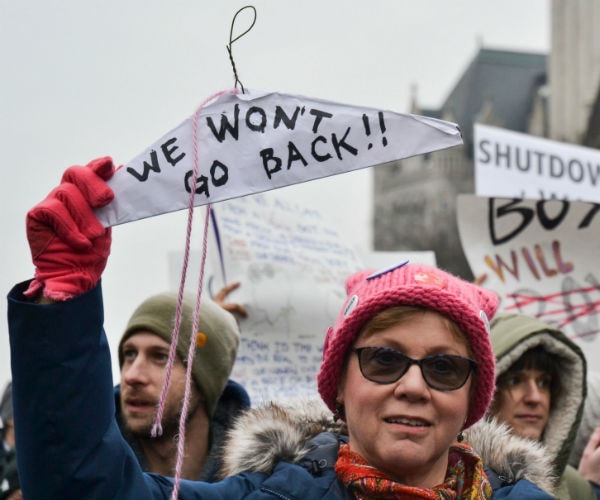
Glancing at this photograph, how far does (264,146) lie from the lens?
2010 mm

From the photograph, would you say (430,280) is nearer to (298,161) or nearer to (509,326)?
(298,161)

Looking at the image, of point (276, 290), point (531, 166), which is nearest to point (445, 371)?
point (276, 290)

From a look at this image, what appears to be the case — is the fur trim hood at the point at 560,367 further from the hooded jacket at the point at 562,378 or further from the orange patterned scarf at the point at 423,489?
the orange patterned scarf at the point at 423,489

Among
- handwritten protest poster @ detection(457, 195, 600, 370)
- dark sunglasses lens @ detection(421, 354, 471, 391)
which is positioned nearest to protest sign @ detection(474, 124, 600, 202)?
handwritten protest poster @ detection(457, 195, 600, 370)

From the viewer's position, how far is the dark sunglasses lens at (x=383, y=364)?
214cm

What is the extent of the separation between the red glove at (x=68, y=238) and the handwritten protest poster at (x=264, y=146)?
0.09 meters

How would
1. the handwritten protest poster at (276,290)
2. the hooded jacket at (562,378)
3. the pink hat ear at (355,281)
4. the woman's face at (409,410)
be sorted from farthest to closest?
the handwritten protest poster at (276,290) → the hooded jacket at (562,378) → the pink hat ear at (355,281) → the woman's face at (409,410)

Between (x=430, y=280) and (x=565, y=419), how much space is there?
62.2 inches

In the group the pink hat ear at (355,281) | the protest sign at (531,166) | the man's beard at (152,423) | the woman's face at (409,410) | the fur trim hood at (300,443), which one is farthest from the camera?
the protest sign at (531,166)

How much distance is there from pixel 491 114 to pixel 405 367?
191 ft

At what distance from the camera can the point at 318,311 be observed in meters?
4.72

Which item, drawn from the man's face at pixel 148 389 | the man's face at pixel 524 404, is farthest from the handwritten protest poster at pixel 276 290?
the man's face at pixel 524 404

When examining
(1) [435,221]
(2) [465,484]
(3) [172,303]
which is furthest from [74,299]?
(1) [435,221]

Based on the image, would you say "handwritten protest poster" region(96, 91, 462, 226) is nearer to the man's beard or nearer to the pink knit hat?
Result: the pink knit hat
